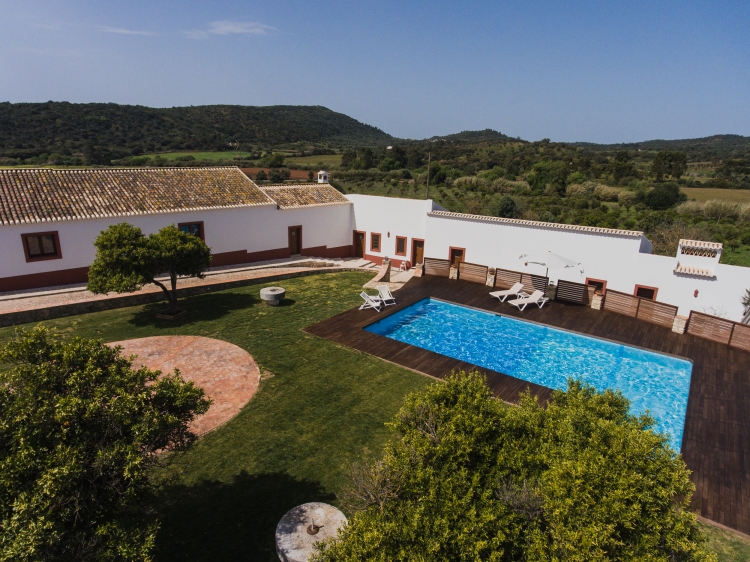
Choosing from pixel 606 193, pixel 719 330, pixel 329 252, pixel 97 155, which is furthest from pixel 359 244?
pixel 97 155

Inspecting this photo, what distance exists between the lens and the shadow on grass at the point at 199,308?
15.1 metres

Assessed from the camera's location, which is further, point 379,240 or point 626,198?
point 626,198

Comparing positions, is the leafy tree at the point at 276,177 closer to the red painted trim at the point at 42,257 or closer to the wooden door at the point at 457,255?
the wooden door at the point at 457,255

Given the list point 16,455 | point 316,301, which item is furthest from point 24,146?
point 16,455

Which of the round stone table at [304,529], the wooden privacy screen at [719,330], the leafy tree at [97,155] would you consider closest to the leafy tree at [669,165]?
the wooden privacy screen at [719,330]

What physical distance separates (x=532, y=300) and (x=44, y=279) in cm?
1946

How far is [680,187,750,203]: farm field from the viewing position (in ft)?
131

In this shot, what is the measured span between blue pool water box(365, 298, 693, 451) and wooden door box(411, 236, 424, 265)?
19.9 feet

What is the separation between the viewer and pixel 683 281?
1620cm

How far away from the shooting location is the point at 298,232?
2436 centimetres

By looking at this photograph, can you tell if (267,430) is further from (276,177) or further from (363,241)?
(276,177)

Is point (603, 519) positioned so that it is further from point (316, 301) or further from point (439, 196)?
point (439, 196)

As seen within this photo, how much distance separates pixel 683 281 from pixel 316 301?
556 inches

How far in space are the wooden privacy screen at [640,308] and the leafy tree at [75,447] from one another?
55.6ft
